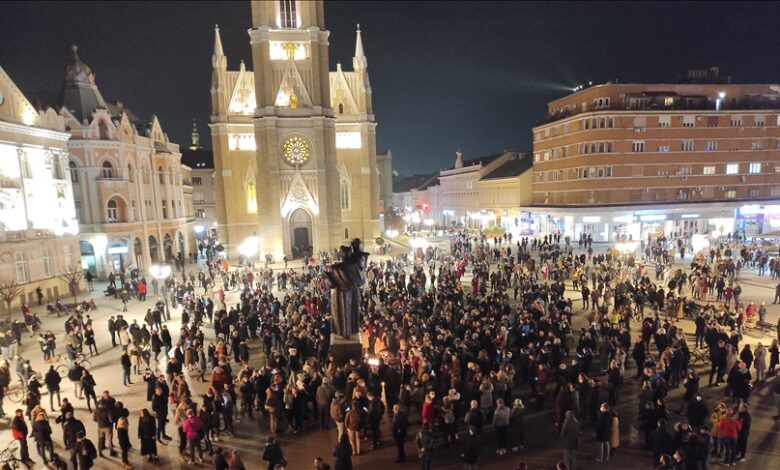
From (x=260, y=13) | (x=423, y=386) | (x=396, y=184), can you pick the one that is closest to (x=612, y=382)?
(x=423, y=386)

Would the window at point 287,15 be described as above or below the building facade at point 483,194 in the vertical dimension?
above

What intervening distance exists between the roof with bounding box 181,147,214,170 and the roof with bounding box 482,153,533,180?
40.6 metres

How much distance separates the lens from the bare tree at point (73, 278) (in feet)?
86.2

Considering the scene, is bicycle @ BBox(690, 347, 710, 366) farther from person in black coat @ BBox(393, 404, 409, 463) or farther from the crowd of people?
person in black coat @ BBox(393, 404, 409, 463)

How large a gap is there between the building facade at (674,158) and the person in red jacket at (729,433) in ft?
122

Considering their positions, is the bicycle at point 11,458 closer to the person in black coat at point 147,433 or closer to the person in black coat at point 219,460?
the person in black coat at point 147,433

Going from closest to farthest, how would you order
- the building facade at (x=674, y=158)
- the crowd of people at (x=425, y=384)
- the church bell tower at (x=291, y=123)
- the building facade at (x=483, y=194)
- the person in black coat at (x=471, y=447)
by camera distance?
the person in black coat at (x=471, y=447) < the crowd of people at (x=425, y=384) < the church bell tower at (x=291, y=123) < the building facade at (x=674, y=158) < the building facade at (x=483, y=194)

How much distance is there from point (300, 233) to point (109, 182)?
15754 millimetres

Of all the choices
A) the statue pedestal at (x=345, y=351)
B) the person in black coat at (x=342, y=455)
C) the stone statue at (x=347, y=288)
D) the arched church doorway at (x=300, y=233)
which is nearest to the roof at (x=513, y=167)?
the arched church doorway at (x=300, y=233)

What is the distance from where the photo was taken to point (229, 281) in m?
27.9

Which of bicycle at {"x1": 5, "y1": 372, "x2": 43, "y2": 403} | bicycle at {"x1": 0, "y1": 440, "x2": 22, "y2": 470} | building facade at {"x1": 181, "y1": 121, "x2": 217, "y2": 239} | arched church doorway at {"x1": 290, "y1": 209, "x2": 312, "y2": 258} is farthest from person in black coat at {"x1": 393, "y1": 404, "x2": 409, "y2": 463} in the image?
building facade at {"x1": 181, "y1": 121, "x2": 217, "y2": 239}

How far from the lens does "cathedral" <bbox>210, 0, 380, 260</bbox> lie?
128 feet

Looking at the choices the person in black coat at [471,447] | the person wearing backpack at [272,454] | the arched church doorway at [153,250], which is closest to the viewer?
the person wearing backpack at [272,454]

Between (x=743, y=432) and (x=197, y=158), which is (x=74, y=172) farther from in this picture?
(x=743, y=432)
